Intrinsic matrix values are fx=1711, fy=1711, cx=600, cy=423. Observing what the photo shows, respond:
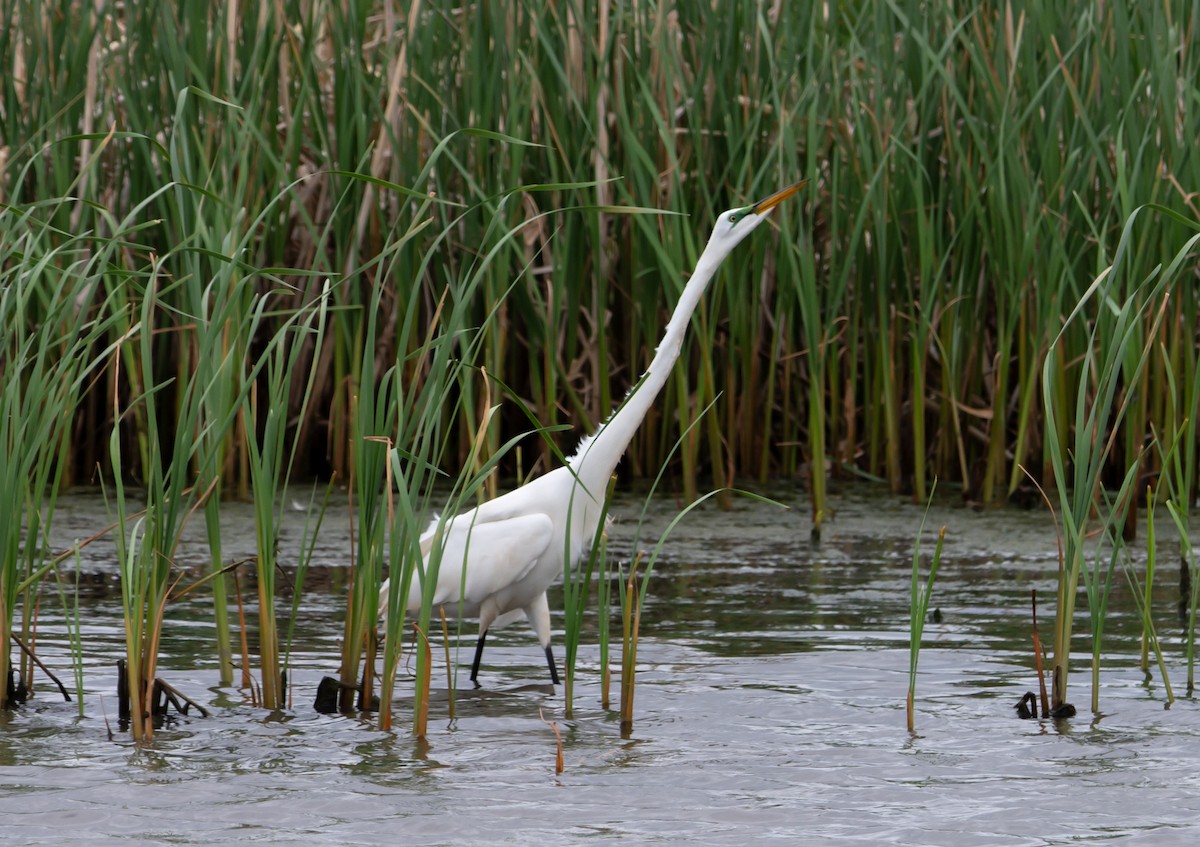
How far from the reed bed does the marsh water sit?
1.07m

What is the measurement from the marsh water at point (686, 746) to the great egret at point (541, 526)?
0.21 meters

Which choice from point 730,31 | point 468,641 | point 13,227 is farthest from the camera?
point 730,31

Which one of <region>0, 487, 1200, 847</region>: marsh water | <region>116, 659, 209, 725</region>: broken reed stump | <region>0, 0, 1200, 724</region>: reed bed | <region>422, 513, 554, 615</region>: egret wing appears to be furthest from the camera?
<region>0, 0, 1200, 724</region>: reed bed

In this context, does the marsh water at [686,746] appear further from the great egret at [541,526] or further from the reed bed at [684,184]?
the reed bed at [684,184]

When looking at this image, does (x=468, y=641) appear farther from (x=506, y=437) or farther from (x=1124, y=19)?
(x=1124, y=19)

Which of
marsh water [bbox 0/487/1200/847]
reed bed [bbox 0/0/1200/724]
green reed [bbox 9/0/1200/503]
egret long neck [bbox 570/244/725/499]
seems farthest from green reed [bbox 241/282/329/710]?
green reed [bbox 9/0/1200/503]

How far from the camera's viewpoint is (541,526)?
14.2 feet

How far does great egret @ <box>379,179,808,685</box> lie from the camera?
14.1 ft

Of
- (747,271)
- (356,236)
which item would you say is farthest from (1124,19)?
(356,236)

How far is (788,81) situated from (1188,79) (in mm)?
1321

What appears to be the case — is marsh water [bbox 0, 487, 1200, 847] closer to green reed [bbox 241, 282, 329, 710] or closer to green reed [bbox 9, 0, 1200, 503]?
green reed [bbox 241, 282, 329, 710]

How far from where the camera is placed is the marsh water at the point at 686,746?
2.98 metres

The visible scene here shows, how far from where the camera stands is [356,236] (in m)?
6.16

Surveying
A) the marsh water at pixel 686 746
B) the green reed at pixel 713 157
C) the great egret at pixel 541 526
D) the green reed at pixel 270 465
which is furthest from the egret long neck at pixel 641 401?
the green reed at pixel 713 157
